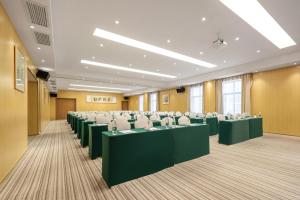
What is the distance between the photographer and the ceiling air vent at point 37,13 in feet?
10.3

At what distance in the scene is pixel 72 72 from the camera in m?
10.3

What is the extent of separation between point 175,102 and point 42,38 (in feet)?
39.9

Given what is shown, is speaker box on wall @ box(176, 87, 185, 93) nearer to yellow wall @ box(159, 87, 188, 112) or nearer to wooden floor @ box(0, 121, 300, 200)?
yellow wall @ box(159, 87, 188, 112)

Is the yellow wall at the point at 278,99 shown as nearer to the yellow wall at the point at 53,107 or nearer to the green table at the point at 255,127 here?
the green table at the point at 255,127

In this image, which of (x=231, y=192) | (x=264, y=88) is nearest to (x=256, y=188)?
(x=231, y=192)

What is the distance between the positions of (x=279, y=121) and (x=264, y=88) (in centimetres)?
188

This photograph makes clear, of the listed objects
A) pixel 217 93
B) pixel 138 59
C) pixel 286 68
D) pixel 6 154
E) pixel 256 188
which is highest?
pixel 138 59

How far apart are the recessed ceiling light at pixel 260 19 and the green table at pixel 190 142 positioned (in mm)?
3139

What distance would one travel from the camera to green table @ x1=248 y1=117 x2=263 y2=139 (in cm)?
673

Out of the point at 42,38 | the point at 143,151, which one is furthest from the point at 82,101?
the point at 143,151

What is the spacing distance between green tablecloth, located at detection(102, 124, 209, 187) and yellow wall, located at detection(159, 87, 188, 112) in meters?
10.1

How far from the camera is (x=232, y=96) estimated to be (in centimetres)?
1018

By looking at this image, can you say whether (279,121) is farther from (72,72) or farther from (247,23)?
(72,72)

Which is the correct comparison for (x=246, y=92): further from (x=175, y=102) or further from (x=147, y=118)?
(x=147, y=118)
